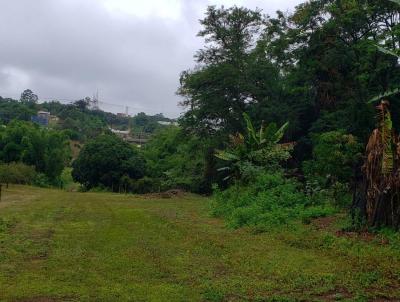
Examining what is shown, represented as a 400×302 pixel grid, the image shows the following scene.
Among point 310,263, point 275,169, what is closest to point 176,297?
point 310,263

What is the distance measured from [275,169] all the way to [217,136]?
1385cm

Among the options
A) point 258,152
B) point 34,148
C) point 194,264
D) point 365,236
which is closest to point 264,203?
point 365,236

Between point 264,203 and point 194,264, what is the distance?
708cm

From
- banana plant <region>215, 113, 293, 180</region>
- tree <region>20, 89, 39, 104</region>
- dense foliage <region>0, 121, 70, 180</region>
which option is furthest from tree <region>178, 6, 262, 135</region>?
tree <region>20, 89, 39, 104</region>

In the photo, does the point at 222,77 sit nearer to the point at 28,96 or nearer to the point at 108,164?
the point at 108,164

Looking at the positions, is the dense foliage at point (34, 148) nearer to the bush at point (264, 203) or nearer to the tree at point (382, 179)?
the bush at point (264, 203)

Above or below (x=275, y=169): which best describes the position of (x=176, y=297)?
below

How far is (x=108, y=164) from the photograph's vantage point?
172 ft

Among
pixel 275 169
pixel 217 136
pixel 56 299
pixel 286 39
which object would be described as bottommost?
pixel 56 299

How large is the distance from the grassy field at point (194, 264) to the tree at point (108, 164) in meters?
38.2

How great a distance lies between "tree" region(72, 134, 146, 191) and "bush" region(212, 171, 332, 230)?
107 ft

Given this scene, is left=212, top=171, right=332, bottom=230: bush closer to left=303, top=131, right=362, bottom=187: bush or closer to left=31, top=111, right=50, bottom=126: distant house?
left=303, top=131, right=362, bottom=187: bush

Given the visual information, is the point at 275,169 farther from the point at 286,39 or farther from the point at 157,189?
the point at 157,189

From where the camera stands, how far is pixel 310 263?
8.78 m
